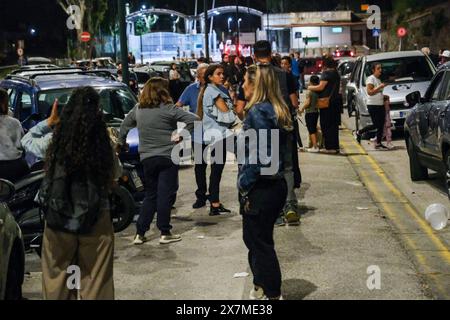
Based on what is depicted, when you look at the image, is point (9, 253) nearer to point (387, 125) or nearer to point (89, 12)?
point (387, 125)

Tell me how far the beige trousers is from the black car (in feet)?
20.5

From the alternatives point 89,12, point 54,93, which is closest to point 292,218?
point 54,93

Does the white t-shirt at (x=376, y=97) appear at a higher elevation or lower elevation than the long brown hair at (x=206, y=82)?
lower

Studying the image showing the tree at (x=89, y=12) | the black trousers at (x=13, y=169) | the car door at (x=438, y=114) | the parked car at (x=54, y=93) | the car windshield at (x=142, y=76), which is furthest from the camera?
the tree at (x=89, y=12)

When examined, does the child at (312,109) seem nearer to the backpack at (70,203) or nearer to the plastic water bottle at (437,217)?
the plastic water bottle at (437,217)

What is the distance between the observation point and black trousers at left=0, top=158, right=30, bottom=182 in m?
9.62

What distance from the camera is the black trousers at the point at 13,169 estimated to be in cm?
962

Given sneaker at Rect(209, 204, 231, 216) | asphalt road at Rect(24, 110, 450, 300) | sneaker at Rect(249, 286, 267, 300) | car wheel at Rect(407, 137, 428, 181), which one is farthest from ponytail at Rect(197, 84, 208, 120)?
sneaker at Rect(249, 286, 267, 300)

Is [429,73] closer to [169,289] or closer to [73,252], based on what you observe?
[169,289]

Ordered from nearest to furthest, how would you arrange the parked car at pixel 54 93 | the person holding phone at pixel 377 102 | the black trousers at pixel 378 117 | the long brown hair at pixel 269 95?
the long brown hair at pixel 269 95
the parked car at pixel 54 93
the person holding phone at pixel 377 102
the black trousers at pixel 378 117

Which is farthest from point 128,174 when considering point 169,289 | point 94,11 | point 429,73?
point 94,11

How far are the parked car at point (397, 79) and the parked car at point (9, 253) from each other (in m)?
14.1

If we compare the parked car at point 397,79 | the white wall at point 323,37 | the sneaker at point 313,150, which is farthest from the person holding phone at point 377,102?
the white wall at point 323,37

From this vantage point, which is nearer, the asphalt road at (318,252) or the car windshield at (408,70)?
the asphalt road at (318,252)
